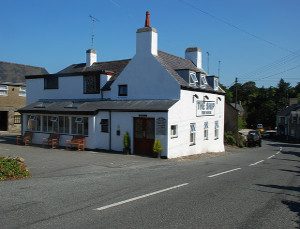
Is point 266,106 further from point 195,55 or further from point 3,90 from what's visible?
point 3,90

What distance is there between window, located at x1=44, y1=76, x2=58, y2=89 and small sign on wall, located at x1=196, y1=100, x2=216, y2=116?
12572mm

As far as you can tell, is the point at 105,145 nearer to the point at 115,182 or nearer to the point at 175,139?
the point at 175,139

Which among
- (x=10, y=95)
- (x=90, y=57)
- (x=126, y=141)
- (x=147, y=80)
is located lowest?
(x=126, y=141)

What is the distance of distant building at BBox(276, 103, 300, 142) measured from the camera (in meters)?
75.5

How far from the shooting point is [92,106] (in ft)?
90.0

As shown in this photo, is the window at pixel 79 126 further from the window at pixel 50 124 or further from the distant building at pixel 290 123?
the distant building at pixel 290 123

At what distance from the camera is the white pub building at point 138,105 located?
24750 millimetres

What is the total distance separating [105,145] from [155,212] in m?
18.4

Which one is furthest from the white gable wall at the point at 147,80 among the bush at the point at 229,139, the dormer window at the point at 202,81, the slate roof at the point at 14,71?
the slate roof at the point at 14,71

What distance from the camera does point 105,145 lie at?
26.6 metres

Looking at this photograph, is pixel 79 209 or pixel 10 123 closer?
pixel 79 209

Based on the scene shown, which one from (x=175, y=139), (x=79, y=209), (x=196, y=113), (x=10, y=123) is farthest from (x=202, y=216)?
(x=10, y=123)

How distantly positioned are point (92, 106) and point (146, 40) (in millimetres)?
6141

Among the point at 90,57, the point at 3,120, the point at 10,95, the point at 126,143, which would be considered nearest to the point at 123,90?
the point at 126,143
